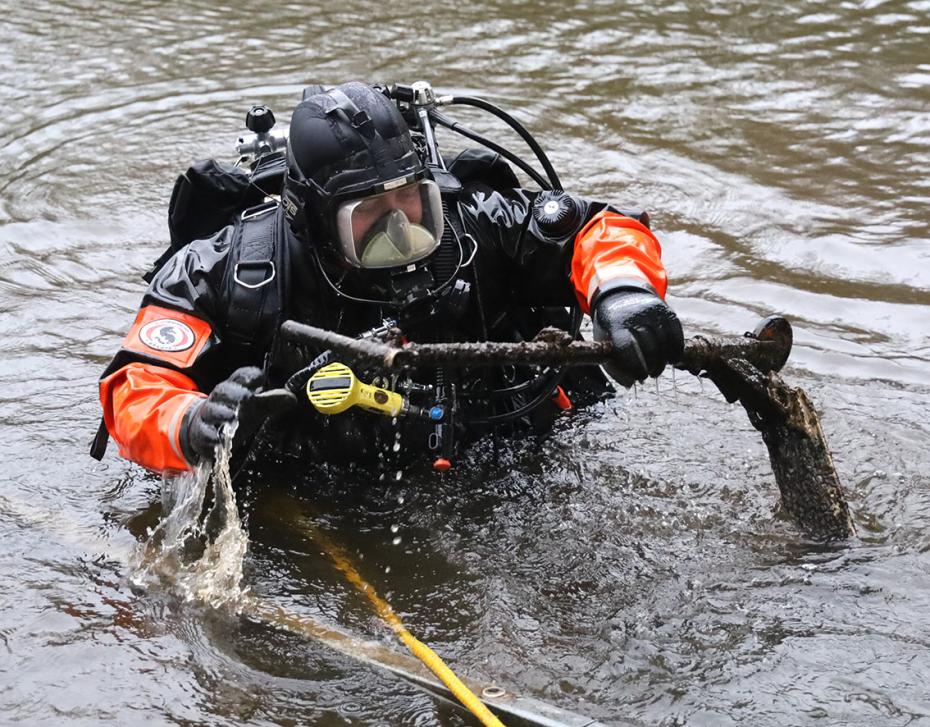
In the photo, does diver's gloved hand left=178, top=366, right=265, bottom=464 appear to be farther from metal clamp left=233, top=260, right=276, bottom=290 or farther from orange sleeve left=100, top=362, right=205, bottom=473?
metal clamp left=233, top=260, right=276, bottom=290

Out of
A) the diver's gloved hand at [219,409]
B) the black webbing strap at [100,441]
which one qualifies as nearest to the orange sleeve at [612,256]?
the diver's gloved hand at [219,409]

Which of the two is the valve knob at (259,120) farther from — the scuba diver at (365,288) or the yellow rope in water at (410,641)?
the yellow rope in water at (410,641)

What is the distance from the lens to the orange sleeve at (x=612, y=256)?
11.7 ft

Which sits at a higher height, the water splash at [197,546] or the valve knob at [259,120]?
the valve knob at [259,120]

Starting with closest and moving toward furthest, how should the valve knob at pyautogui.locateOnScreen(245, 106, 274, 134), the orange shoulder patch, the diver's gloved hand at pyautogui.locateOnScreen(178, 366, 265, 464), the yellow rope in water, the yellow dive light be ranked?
the yellow rope in water, the diver's gloved hand at pyautogui.locateOnScreen(178, 366, 265, 464), the yellow dive light, the orange shoulder patch, the valve knob at pyautogui.locateOnScreen(245, 106, 274, 134)

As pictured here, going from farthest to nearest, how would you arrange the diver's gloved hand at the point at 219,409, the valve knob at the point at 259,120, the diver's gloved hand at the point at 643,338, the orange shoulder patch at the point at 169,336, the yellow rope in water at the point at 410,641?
1. the valve knob at the point at 259,120
2. the orange shoulder patch at the point at 169,336
3. the diver's gloved hand at the point at 643,338
4. the diver's gloved hand at the point at 219,409
5. the yellow rope in water at the point at 410,641

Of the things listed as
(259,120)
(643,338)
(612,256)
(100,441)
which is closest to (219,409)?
(100,441)

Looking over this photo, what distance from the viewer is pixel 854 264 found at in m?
5.70

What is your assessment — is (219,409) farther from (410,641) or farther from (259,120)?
(259,120)

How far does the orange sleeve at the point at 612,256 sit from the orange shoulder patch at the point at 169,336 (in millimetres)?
1192

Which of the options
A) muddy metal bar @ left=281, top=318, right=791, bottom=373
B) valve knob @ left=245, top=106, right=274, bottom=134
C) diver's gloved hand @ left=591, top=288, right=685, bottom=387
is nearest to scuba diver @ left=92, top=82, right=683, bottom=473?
diver's gloved hand @ left=591, top=288, right=685, bottom=387

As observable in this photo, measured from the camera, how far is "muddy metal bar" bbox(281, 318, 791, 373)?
2865 millimetres

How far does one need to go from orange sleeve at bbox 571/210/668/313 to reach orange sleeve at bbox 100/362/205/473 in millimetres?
1241

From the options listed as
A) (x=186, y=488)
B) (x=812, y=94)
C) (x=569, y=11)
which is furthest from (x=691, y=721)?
(x=569, y=11)
